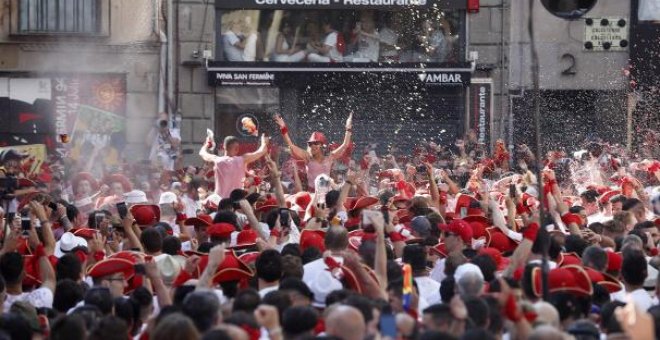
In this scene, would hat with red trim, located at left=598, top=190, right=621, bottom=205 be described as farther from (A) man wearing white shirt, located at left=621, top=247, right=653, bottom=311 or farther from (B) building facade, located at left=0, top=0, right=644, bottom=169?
(B) building facade, located at left=0, top=0, right=644, bottom=169

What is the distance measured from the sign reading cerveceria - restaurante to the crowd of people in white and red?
413 inches

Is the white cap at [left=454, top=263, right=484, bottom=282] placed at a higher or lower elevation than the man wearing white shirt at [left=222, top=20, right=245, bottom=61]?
lower

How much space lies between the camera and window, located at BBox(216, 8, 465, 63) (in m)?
26.8

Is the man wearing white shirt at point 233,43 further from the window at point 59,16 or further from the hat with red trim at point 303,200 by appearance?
the hat with red trim at point 303,200

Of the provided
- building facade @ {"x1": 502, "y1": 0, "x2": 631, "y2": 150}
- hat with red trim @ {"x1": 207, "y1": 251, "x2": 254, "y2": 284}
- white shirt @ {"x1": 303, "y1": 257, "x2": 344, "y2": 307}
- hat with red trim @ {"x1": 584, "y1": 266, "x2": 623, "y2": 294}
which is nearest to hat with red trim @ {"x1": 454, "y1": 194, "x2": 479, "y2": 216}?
hat with red trim @ {"x1": 584, "y1": 266, "x2": 623, "y2": 294}

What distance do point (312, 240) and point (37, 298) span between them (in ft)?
7.09

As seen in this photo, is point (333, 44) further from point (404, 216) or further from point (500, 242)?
point (500, 242)

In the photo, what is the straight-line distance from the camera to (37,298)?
31.0ft

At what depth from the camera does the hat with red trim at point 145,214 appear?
12828 mm

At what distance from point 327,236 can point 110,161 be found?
14.8 m

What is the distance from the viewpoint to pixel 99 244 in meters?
10.9

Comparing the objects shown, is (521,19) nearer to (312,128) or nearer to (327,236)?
(312,128)

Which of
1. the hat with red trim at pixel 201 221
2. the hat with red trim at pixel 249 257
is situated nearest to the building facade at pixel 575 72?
the hat with red trim at pixel 201 221

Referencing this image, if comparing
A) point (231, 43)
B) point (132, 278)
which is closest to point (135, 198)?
point (132, 278)
